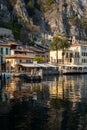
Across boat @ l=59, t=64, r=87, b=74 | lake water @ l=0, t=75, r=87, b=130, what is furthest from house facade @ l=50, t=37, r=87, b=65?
lake water @ l=0, t=75, r=87, b=130

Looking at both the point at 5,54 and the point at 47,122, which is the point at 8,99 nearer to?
the point at 47,122

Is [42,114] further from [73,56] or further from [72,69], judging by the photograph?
[73,56]

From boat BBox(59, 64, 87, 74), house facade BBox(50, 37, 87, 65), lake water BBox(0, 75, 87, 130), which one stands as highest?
house facade BBox(50, 37, 87, 65)

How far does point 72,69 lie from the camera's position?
501 ft

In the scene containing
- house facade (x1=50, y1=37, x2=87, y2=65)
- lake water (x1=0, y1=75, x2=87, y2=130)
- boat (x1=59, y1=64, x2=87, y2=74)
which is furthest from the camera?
house facade (x1=50, y1=37, x2=87, y2=65)

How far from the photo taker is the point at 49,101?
156ft

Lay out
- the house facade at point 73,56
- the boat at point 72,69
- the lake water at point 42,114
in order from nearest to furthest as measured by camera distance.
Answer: the lake water at point 42,114
the boat at point 72,69
the house facade at point 73,56

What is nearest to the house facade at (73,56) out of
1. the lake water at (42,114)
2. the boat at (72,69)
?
the boat at (72,69)

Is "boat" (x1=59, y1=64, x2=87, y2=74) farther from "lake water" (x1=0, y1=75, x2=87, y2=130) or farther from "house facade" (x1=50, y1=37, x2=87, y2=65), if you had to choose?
"lake water" (x1=0, y1=75, x2=87, y2=130)

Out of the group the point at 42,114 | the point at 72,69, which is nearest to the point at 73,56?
the point at 72,69

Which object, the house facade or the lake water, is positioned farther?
the house facade

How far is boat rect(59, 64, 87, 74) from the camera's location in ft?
471

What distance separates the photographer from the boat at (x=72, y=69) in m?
144

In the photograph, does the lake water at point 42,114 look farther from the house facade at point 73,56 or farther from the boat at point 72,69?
the house facade at point 73,56
